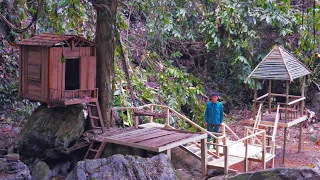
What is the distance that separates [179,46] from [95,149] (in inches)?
421

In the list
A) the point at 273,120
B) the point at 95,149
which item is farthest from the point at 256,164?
the point at 95,149

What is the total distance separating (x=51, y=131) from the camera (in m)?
8.40

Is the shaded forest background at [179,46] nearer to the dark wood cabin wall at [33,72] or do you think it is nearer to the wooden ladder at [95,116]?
the wooden ladder at [95,116]

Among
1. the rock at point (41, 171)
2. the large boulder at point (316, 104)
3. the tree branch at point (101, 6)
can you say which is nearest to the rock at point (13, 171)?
the rock at point (41, 171)

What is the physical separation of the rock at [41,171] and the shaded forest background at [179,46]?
3.21 metres

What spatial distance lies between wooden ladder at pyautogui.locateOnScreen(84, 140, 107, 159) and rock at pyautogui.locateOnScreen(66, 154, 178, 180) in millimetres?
1867

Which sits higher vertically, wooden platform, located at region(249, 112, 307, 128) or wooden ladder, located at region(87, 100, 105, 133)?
wooden ladder, located at region(87, 100, 105, 133)

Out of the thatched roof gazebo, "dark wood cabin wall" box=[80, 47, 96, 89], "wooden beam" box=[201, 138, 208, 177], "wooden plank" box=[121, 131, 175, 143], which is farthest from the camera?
the thatched roof gazebo

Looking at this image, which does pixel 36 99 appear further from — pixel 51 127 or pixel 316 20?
pixel 316 20

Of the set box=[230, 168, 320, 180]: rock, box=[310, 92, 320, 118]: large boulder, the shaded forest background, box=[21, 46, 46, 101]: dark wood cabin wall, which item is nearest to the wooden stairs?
box=[21, 46, 46, 101]: dark wood cabin wall

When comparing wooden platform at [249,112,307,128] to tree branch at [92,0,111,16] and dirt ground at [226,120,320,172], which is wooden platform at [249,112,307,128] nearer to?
dirt ground at [226,120,320,172]

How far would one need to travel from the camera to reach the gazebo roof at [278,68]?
11.6 m

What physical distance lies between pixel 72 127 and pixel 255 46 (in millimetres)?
11196

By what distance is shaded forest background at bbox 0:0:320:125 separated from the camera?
39.1 ft
